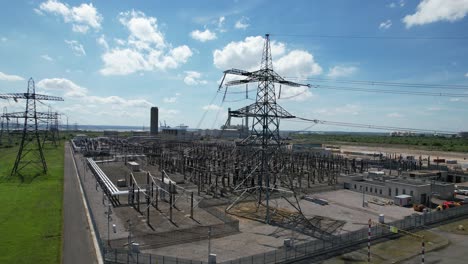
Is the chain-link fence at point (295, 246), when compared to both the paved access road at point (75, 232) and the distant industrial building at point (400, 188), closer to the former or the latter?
the paved access road at point (75, 232)

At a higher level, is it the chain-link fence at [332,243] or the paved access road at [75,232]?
the chain-link fence at [332,243]

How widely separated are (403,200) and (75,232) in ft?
112

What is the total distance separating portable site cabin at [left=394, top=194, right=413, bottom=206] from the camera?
38000mm

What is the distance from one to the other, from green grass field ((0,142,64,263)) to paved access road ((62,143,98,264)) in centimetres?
48

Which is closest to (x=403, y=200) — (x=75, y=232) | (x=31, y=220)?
(x=75, y=232)

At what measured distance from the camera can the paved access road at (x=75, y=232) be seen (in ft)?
68.7

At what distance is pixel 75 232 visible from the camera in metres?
25.8

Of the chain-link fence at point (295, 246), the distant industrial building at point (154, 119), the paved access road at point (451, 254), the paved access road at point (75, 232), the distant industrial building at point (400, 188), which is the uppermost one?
the distant industrial building at point (154, 119)

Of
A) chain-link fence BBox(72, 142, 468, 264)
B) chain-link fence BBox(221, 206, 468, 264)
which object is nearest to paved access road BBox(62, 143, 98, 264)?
chain-link fence BBox(72, 142, 468, 264)

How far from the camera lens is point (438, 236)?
87.5ft

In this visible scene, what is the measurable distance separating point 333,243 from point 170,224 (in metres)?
13.5

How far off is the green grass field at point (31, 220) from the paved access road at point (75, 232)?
482 millimetres

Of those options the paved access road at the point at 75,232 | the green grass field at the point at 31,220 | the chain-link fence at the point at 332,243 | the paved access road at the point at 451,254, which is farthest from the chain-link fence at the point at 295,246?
the paved access road at the point at 451,254

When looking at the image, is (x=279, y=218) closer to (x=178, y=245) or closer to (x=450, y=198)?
(x=178, y=245)
